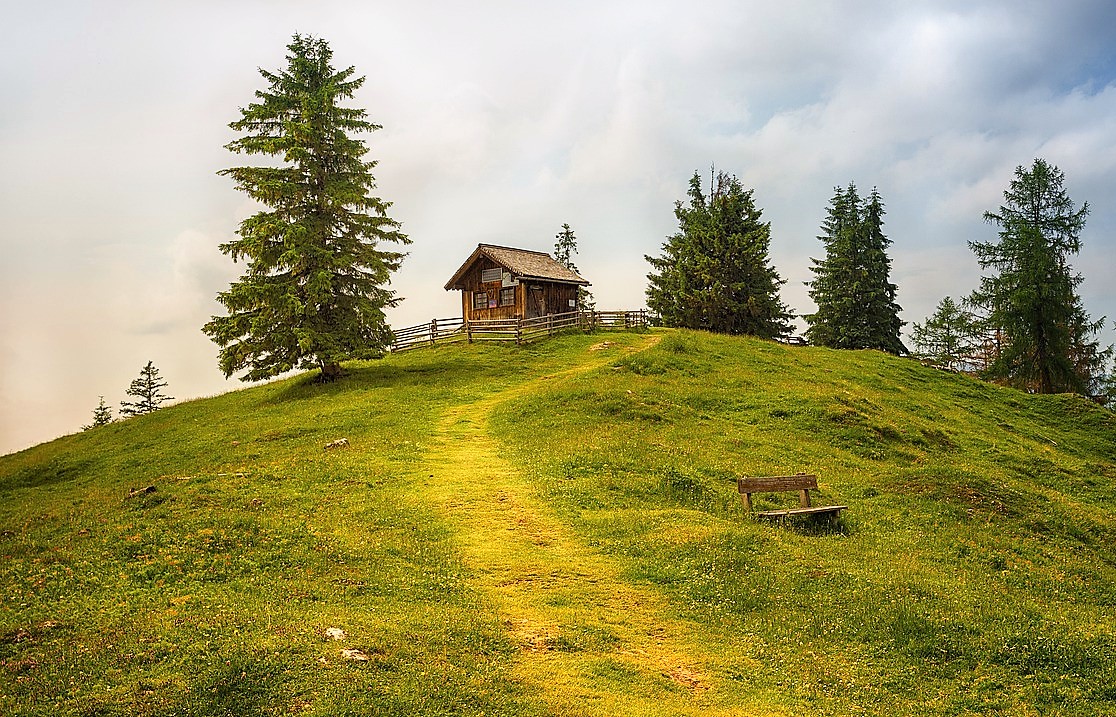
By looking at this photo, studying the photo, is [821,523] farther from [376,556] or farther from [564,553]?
[376,556]

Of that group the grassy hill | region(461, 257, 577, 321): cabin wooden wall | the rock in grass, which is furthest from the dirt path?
region(461, 257, 577, 321): cabin wooden wall

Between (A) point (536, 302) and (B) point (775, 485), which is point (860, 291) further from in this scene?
(B) point (775, 485)

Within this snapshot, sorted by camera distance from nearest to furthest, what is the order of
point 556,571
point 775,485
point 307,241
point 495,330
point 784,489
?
point 556,571, point 775,485, point 784,489, point 307,241, point 495,330

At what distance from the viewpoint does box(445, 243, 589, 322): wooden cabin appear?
2053 inches

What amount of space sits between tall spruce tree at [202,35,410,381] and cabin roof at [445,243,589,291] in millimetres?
14593

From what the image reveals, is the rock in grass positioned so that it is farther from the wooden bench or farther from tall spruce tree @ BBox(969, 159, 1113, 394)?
tall spruce tree @ BBox(969, 159, 1113, 394)

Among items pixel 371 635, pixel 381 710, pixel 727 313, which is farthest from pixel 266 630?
pixel 727 313

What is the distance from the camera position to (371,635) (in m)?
10.7

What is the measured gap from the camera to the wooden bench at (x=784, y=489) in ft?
57.1

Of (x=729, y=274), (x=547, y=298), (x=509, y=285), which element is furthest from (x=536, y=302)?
(x=729, y=274)

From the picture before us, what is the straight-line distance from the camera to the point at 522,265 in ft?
175

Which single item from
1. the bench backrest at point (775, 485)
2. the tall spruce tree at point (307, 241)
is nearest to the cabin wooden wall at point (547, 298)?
the tall spruce tree at point (307, 241)

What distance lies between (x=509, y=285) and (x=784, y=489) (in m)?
37.1

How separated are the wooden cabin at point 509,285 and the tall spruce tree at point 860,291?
797 inches
